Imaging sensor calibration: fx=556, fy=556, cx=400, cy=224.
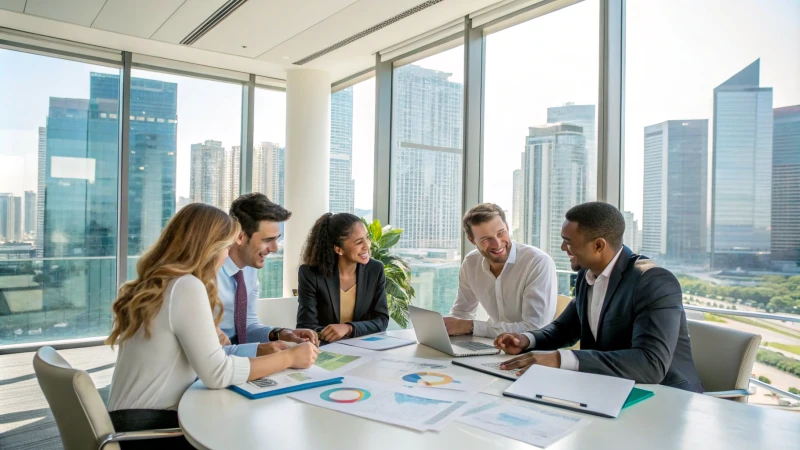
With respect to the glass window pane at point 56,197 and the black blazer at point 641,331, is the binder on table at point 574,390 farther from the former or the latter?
the glass window pane at point 56,197

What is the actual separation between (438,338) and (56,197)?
5.42 meters

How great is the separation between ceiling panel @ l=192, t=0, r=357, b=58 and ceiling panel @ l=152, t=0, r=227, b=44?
18 cm

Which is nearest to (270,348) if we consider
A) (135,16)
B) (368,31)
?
(368,31)

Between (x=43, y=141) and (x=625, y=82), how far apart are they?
5.77 m

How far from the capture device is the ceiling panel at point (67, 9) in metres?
4.74

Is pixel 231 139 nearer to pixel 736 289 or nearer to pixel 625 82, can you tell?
pixel 625 82

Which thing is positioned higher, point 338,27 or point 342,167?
point 338,27

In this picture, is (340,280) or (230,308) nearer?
(230,308)

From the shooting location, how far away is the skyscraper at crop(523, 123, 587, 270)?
13.8ft

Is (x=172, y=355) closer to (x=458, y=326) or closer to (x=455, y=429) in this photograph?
(x=455, y=429)

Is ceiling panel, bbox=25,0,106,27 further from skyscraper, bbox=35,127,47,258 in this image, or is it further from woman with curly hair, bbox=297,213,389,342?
woman with curly hair, bbox=297,213,389,342

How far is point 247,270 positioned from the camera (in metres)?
2.98

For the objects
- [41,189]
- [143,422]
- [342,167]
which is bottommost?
[143,422]

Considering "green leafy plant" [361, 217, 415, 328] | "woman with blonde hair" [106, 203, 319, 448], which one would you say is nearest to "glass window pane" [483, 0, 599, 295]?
"green leafy plant" [361, 217, 415, 328]
